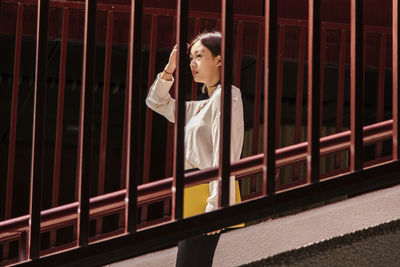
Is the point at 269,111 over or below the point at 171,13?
below


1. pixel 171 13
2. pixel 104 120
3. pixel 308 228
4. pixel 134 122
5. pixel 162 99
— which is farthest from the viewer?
pixel 171 13

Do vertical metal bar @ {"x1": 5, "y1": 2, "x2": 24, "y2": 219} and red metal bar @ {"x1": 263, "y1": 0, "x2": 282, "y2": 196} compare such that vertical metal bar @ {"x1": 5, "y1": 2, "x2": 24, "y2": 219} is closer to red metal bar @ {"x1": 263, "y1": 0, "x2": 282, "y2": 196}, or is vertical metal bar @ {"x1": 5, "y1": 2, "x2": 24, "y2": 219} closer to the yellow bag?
the yellow bag

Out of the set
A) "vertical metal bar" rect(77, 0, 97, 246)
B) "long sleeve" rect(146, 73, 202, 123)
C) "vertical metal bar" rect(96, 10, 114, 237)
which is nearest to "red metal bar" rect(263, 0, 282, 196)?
"vertical metal bar" rect(77, 0, 97, 246)

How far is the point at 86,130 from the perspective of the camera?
5.23 ft

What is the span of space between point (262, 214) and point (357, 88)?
37 centimetres

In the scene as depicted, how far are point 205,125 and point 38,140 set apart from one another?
0.57 m

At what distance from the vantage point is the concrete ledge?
1725 millimetres

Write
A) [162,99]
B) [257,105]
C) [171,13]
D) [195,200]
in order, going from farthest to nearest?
[171,13], [257,105], [162,99], [195,200]

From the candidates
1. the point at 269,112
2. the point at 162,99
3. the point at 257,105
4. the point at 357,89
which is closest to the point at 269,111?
the point at 269,112

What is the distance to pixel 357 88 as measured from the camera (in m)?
1.64

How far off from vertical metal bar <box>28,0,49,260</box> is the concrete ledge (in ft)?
1.68

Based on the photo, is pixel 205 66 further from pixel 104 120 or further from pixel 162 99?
pixel 104 120

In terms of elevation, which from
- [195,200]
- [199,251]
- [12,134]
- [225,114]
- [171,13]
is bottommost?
[199,251]

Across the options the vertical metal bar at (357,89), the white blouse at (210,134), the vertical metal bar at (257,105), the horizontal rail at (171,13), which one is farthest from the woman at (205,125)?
the horizontal rail at (171,13)
